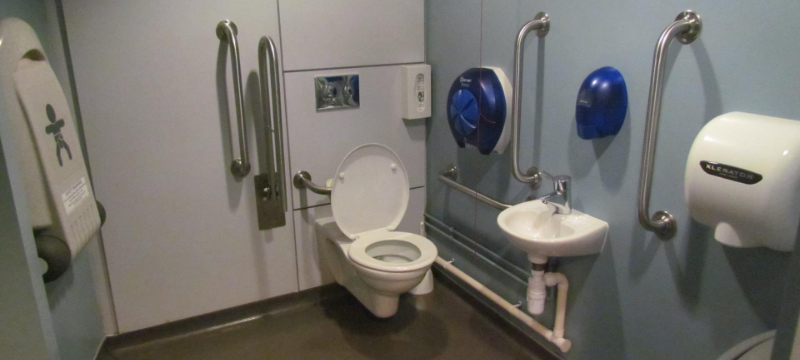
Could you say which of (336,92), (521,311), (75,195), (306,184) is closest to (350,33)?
(336,92)

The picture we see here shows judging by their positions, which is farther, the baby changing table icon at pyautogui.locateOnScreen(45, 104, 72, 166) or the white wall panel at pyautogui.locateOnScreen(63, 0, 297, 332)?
the white wall panel at pyautogui.locateOnScreen(63, 0, 297, 332)

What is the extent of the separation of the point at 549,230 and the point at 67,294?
1689mm

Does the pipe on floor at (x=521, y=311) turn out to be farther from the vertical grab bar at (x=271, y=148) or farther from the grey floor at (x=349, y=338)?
the vertical grab bar at (x=271, y=148)

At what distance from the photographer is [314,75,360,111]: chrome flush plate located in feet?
7.67

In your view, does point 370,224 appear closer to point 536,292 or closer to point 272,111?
point 272,111

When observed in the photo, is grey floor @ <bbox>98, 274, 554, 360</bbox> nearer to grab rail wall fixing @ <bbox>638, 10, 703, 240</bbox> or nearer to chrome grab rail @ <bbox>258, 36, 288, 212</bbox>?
chrome grab rail @ <bbox>258, 36, 288, 212</bbox>

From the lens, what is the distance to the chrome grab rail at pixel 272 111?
2037 millimetres

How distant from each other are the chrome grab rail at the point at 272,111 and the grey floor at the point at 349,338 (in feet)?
1.95

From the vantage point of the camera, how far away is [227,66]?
2146 mm

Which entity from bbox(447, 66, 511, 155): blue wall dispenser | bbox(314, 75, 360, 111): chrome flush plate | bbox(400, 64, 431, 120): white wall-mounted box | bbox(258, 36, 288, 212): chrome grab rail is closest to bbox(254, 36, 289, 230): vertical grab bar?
bbox(258, 36, 288, 212): chrome grab rail

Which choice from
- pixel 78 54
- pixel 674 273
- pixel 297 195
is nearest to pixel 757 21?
pixel 674 273

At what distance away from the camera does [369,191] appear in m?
2.35

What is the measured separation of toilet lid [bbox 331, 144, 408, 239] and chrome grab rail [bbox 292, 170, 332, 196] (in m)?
0.12

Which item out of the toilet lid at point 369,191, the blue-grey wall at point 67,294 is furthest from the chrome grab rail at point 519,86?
the blue-grey wall at point 67,294
